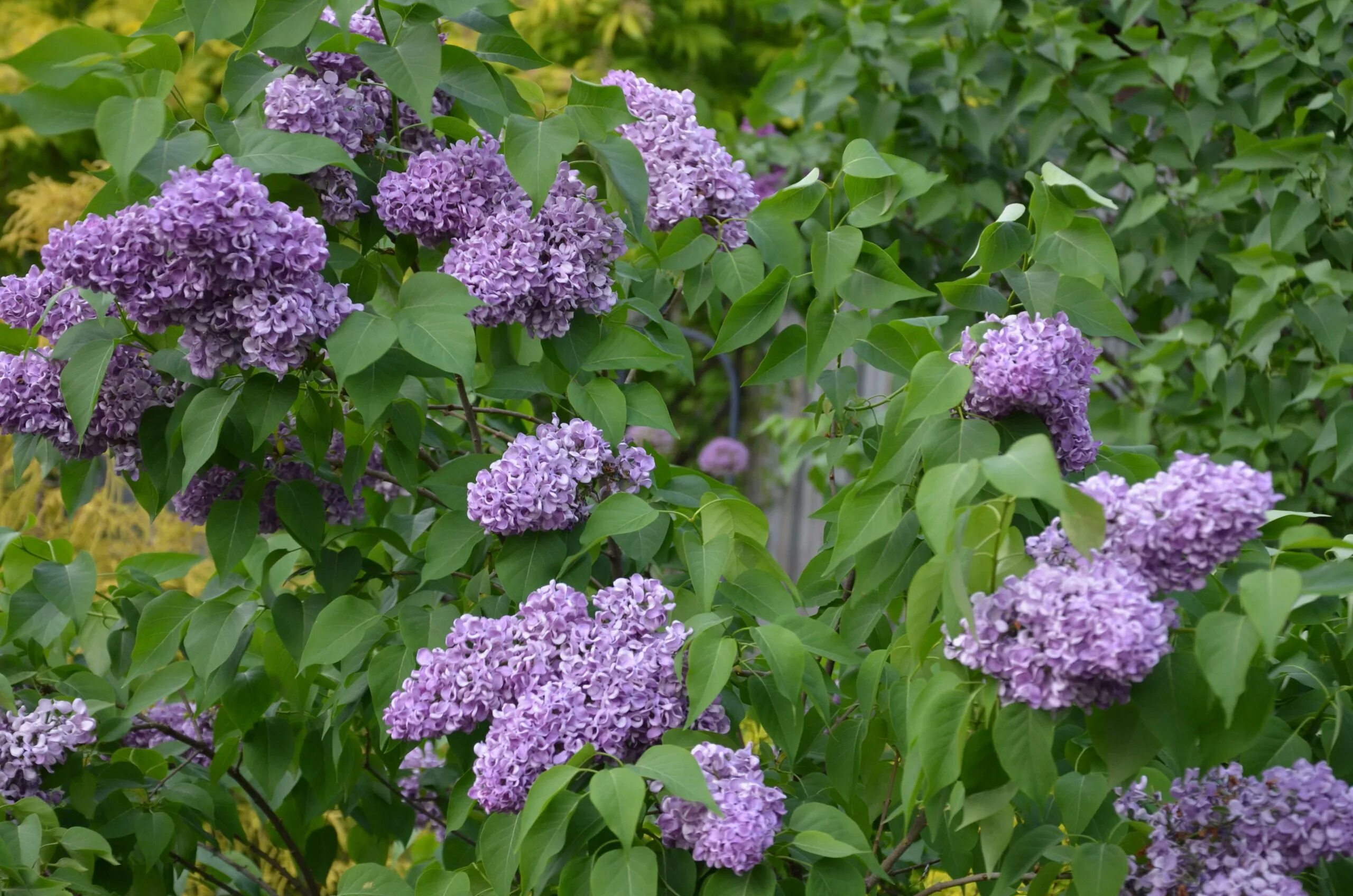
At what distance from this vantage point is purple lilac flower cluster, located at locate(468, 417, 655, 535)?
5.01ft

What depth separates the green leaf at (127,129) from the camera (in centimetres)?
131

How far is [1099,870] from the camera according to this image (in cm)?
121

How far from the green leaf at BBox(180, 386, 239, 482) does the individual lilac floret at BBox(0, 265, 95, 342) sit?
0.78ft

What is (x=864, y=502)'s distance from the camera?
4.63 ft

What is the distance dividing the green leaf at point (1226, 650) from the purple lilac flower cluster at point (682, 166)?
98cm

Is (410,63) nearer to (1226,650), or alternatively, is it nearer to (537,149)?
(537,149)

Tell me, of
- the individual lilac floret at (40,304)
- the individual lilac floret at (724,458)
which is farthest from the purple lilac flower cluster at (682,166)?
the individual lilac floret at (724,458)

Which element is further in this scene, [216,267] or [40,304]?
[40,304]

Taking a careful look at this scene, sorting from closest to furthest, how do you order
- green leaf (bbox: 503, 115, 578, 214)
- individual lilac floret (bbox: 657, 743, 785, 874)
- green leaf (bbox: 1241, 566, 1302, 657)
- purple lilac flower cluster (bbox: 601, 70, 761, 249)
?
green leaf (bbox: 1241, 566, 1302, 657), individual lilac floret (bbox: 657, 743, 785, 874), green leaf (bbox: 503, 115, 578, 214), purple lilac flower cluster (bbox: 601, 70, 761, 249)

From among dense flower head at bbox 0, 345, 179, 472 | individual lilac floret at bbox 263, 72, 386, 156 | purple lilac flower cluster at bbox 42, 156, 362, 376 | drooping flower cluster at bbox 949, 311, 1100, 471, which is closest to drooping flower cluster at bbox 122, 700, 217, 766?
dense flower head at bbox 0, 345, 179, 472

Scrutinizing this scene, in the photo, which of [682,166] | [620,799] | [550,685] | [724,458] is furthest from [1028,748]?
[724,458]

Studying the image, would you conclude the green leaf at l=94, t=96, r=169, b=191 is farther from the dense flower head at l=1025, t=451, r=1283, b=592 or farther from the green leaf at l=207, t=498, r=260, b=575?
the dense flower head at l=1025, t=451, r=1283, b=592

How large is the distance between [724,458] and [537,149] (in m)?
6.24

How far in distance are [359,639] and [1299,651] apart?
1106 millimetres
